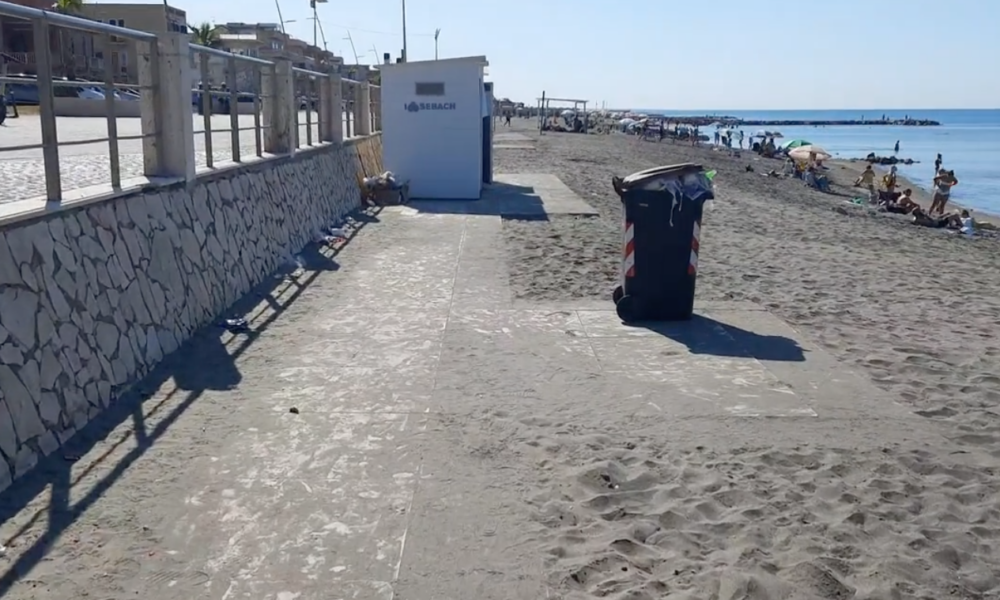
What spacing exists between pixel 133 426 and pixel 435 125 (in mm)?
14258

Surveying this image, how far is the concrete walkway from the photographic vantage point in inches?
164

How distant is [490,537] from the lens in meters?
4.54

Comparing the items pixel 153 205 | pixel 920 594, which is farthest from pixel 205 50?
pixel 920 594

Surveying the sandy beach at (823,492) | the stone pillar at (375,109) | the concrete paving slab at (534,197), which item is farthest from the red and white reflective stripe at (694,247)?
the stone pillar at (375,109)

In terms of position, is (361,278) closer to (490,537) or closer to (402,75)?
(490,537)

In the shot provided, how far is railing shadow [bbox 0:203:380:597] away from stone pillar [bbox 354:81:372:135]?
11.6m

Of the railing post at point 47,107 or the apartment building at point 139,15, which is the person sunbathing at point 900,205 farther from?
the railing post at point 47,107

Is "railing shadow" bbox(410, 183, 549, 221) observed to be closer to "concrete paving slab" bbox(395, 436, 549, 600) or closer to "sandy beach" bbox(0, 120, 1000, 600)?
"sandy beach" bbox(0, 120, 1000, 600)

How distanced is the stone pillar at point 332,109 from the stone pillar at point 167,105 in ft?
28.1

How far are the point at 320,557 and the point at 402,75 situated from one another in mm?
16152

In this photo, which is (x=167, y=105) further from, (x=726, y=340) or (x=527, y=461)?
(x=726, y=340)

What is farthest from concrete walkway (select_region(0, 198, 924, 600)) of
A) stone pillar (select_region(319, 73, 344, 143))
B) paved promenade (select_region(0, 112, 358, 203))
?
stone pillar (select_region(319, 73, 344, 143))

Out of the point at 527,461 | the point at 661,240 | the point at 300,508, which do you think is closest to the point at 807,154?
the point at 661,240

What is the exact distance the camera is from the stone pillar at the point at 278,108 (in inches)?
495
